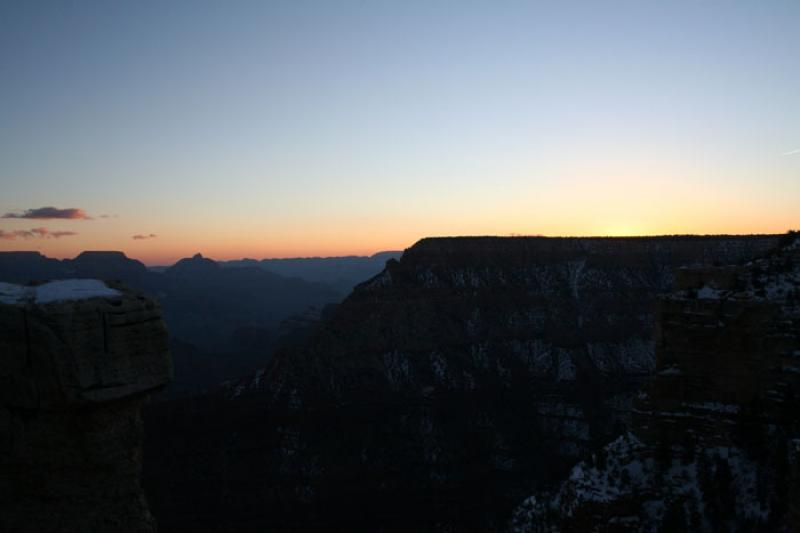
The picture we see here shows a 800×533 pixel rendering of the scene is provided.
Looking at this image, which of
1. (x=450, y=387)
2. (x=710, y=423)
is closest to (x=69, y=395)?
(x=710, y=423)

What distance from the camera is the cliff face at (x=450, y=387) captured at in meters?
40.6

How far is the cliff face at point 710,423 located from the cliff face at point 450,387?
55.7 feet

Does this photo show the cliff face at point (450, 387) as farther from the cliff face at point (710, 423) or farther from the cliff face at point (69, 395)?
the cliff face at point (69, 395)

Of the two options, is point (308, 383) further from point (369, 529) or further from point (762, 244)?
point (762, 244)

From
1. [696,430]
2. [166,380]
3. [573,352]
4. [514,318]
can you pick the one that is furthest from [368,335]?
[166,380]

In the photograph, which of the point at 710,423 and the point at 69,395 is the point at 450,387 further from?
the point at 69,395

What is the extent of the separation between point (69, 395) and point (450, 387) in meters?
51.3

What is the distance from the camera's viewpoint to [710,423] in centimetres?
1505

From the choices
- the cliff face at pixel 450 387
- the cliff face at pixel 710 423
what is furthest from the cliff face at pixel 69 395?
the cliff face at pixel 450 387

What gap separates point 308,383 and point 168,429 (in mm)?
11805

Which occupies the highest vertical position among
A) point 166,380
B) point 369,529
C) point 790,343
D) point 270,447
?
point 166,380

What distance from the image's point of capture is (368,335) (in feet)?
192

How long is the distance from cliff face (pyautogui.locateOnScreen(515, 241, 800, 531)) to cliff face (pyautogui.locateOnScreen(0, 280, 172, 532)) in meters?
12.2

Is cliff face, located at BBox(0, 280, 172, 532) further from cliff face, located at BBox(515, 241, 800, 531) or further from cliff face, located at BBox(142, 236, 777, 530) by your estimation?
cliff face, located at BBox(142, 236, 777, 530)
